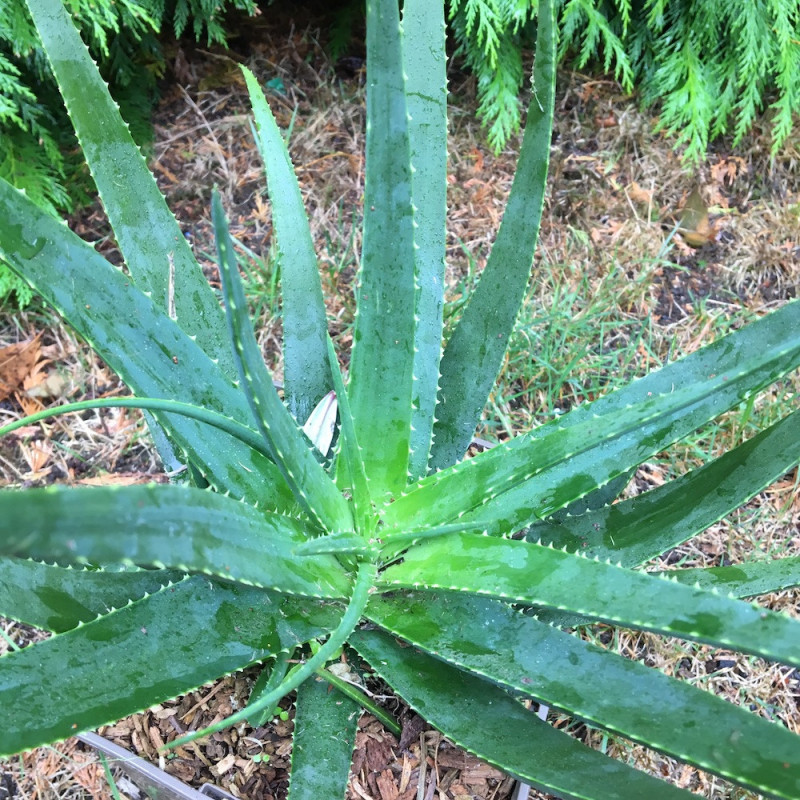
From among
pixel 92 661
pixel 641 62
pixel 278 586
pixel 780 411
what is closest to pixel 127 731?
pixel 92 661

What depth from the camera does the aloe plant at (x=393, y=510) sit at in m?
0.61

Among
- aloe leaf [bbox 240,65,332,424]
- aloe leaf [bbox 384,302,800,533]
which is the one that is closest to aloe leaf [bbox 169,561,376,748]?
aloe leaf [bbox 384,302,800,533]

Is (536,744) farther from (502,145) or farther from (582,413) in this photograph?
(502,145)

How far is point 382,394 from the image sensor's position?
33.3 inches

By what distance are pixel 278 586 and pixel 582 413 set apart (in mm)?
423

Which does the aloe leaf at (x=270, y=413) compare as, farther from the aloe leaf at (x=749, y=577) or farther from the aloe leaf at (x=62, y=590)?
the aloe leaf at (x=749, y=577)

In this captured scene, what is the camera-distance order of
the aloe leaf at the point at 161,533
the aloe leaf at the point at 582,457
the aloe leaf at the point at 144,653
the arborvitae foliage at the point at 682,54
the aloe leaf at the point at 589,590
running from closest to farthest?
the aloe leaf at the point at 161,533
the aloe leaf at the point at 589,590
the aloe leaf at the point at 144,653
the aloe leaf at the point at 582,457
the arborvitae foliage at the point at 682,54

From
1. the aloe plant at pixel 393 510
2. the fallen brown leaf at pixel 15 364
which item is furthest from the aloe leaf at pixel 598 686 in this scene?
the fallen brown leaf at pixel 15 364

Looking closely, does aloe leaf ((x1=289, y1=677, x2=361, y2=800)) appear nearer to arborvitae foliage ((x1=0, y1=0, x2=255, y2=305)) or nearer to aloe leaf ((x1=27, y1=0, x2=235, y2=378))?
aloe leaf ((x1=27, y1=0, x2=235, y2=378))

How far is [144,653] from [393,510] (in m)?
0.31

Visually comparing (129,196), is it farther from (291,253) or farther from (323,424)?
(323,424)

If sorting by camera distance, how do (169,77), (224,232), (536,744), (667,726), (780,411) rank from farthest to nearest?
(169,77)
(780,411)
(536,744)
(667,726)
(224,232)

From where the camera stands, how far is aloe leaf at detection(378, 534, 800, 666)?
1.78 ft

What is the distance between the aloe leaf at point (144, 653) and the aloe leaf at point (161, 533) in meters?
0.08
